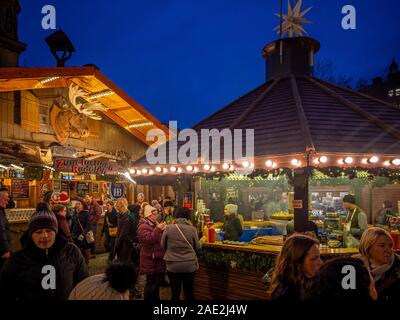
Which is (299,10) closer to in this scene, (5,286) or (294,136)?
(294,136)

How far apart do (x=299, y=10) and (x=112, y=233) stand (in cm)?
904

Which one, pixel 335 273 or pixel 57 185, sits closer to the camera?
pixel 335 273

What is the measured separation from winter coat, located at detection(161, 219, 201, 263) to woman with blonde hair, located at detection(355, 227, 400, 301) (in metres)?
3.02

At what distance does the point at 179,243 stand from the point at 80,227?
12.3 ft

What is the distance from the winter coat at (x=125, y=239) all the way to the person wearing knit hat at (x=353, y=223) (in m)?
4.68

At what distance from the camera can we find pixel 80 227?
8.77m

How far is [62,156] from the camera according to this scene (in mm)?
12164

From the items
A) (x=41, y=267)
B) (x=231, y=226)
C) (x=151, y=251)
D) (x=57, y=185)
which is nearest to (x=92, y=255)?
(x=57, y=185)

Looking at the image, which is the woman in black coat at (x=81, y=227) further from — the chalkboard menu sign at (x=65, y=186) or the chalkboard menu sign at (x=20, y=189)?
the chalkboard menu sign at (x=65, y=186)

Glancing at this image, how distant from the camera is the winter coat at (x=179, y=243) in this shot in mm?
6035

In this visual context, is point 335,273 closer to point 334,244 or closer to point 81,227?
point 334,244

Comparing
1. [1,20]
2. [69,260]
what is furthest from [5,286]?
[1,20]

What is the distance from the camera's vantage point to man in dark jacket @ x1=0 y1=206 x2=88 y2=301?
130 inches

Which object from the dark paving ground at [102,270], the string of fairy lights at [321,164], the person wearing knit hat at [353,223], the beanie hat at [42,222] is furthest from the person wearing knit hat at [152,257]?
the person wearing knit hat at [353,223]
